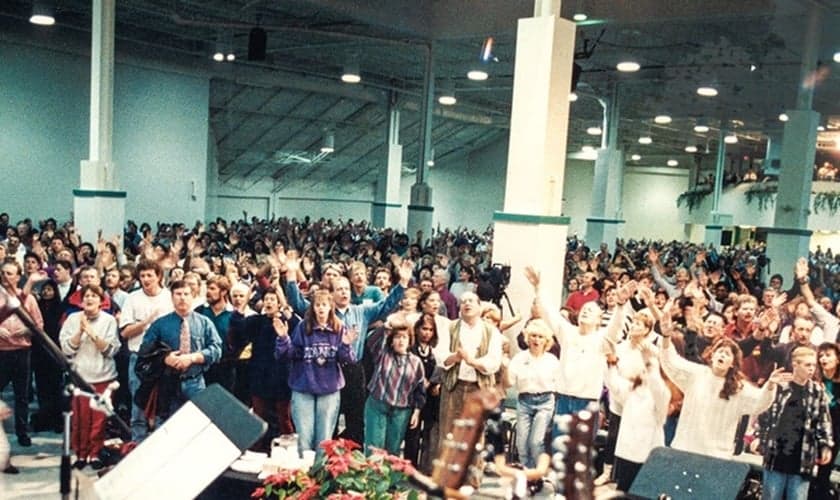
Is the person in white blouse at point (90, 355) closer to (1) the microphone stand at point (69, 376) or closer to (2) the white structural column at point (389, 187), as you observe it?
(1) the microphone stand at point (69, 376)

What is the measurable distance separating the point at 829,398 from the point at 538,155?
11.4 ft

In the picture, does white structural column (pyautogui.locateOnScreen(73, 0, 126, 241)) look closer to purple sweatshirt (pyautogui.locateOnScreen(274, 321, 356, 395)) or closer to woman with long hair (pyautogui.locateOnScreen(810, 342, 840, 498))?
purple sweatshirt (pyautogui.locateOnScreen(274, 321, 356, 395))

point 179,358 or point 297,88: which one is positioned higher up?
point 297,88

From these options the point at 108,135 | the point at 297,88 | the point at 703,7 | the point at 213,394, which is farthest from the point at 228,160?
the point at 213,394

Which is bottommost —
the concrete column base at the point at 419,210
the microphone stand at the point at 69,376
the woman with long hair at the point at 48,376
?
the woman with long hair at the point at 48,376

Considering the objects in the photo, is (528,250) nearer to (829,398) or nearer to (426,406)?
(426,406)

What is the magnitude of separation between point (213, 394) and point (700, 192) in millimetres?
31339

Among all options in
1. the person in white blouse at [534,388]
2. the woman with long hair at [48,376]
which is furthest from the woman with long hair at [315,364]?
the woman with long hair at [48,376]

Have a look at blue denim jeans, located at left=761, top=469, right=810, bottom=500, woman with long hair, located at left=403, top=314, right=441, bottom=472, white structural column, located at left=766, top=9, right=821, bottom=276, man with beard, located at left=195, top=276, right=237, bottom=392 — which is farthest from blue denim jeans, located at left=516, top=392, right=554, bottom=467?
white structural column, located at left=766, top=9, right=821, bottom=276

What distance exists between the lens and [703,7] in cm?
1173

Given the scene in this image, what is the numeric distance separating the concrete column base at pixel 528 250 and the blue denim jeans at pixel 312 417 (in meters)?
2.71

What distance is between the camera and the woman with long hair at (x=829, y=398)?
494cm

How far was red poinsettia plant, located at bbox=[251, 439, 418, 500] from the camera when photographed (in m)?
3.83

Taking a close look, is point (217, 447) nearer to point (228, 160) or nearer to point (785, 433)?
point (785, 433)
